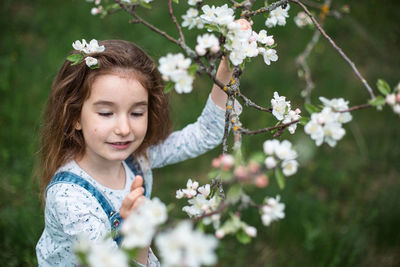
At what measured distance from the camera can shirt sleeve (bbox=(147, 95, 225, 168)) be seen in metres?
2.01

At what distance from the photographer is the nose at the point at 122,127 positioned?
165 cm

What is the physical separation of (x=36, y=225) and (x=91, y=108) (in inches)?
39.8

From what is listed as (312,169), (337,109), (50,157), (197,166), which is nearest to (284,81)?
(312,169)

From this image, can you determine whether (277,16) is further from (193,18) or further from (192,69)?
(192,69)

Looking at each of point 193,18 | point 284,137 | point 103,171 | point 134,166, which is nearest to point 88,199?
point 103,171

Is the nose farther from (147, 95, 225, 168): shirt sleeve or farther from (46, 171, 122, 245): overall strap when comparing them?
(147, 95, 225, 168): shirt sleeve

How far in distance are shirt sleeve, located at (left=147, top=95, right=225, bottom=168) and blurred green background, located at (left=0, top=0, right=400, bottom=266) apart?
447 millimetres

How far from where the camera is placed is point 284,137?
3.34 meters

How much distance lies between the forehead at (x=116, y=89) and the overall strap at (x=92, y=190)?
0.36 metres

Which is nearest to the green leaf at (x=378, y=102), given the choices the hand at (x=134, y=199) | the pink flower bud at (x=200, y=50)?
the pink flower bud at (x=200, y=50)

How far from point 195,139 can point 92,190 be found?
2.09 ft

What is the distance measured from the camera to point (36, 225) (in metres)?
2.30

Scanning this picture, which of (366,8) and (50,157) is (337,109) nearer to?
(50,157)

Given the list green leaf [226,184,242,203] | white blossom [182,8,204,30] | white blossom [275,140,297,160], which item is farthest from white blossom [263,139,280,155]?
white blossom [182,8,204,30]
